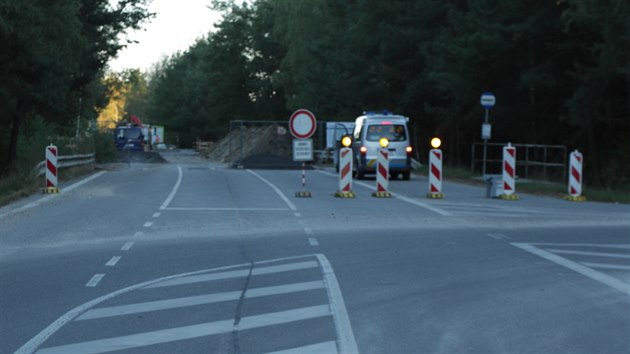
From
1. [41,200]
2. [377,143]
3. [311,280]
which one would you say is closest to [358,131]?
[377,143]

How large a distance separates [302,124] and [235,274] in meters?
14.7

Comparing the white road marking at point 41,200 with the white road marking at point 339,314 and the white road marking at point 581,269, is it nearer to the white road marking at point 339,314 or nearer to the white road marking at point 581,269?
the white road marking at point 339,314

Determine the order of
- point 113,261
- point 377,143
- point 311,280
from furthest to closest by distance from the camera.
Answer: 1. point 377,143
2. point 113,261
3. point 311,280

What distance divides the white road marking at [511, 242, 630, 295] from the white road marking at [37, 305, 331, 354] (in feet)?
11.3

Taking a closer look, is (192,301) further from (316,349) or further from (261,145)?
(261,145)

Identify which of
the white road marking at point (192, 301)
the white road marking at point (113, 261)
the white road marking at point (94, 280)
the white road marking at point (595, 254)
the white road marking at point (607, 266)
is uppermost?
the white road marking at point (607, 266)

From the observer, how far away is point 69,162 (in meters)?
37.5

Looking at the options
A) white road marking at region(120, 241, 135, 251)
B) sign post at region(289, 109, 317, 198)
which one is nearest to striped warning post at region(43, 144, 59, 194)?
sign post at region(289, 109, 317, 198)

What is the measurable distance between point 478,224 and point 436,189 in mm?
7895

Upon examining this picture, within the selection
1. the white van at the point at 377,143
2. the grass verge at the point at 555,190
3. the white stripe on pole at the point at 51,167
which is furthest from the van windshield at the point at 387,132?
the white stripe on pole at the point at 51,167

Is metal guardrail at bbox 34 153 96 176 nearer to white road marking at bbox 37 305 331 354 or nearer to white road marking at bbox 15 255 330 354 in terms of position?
white road marking at bbox 15 255 330 354

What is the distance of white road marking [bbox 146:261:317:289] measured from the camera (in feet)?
36.1

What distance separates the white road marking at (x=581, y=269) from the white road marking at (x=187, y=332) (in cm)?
344

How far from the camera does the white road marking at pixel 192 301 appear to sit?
9102 mm
